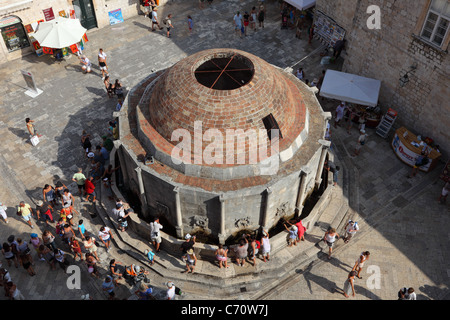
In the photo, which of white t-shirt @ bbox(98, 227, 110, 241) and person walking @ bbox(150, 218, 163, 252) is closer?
person walking @ bbox(150, 218, 163, 252)

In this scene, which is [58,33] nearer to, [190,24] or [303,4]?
[190,24]

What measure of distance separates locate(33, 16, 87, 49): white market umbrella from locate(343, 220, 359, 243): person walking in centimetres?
2039

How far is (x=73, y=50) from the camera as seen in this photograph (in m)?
29.2

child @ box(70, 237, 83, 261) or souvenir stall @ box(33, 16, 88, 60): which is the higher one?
souvenir stall @ box(33, 16, 88, 60)

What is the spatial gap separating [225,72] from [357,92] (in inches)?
359

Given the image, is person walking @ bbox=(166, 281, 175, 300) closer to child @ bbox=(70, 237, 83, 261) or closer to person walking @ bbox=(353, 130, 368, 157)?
child @ bbox=(70, 237, 83, 261)

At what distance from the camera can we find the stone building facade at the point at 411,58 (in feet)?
68.3

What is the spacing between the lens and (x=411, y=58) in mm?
22359

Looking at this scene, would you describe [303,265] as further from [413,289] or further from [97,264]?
[97,264]

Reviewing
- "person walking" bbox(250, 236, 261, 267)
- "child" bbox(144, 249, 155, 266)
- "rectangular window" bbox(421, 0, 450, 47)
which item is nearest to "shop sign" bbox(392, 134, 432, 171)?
"rectangular window" bbox(421, 0, 450, 47)

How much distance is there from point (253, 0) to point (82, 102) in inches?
661

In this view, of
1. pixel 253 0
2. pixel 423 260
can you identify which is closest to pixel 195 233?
pixel 423 260

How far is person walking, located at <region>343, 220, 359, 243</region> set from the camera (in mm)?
18938

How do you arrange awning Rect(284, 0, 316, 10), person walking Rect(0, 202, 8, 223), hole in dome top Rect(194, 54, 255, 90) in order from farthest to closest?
awning Rect(284, 0, 316, 10) → person walking Rect(0, 202, 8, 223) → hole in dome top Rect(194, 54, 255, 90)
